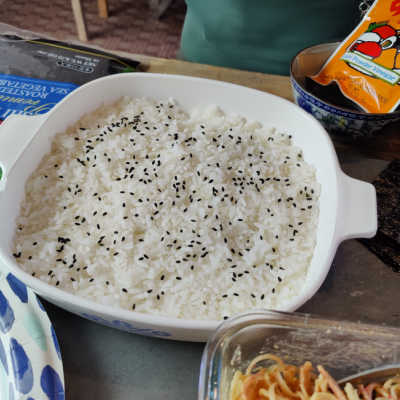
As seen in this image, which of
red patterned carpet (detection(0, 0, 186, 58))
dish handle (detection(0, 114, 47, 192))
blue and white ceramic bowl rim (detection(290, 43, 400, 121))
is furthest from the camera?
red patterned carpet (detection(0, 0, 186, 58))

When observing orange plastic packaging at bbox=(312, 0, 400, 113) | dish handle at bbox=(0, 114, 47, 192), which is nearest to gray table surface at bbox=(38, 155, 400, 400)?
dish handle at bbox=(0, 114, 47, 192)

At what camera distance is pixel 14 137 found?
109 centimetres

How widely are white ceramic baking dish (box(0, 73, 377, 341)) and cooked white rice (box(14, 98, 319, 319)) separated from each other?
0.11 feet

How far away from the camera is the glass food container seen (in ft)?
2.44

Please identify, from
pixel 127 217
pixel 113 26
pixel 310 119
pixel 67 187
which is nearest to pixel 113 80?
pixel 67 187

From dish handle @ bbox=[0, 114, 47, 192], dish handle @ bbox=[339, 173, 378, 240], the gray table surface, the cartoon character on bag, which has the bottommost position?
the gray table surface

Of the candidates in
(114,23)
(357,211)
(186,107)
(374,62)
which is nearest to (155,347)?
(357,211)

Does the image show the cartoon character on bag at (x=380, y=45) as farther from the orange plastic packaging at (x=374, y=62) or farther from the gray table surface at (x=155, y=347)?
the gray table surface at (x=155, y=347)

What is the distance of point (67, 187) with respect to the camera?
3.76 ft

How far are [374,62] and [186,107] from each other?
22.8 inches

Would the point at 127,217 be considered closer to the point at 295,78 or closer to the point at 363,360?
the point at 363,360

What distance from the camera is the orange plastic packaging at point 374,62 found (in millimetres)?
1205

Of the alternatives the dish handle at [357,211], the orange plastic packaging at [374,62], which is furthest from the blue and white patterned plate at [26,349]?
the orange plastic packaging at [374,62]

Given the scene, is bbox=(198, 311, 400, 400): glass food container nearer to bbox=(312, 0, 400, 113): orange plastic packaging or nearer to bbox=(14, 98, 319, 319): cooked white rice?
bbox=(14, 98, 319, 319): cooked white rice
